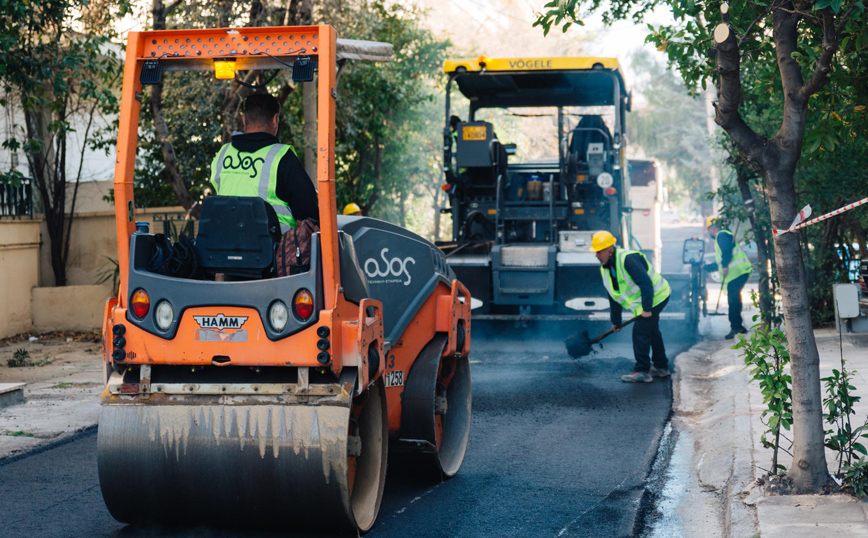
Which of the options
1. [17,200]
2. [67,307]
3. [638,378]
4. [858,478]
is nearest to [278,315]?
[858,478]

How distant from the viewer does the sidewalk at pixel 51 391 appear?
7.05 metres

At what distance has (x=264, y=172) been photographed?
184 inches

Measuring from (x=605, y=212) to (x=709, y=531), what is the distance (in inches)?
284

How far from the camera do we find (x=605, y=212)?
39.0 feet

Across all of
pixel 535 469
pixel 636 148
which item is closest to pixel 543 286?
pixel 535 469

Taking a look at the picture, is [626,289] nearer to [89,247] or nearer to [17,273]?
[17,273]

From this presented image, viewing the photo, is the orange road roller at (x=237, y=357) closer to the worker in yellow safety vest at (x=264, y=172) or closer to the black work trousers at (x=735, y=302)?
the worker in yellow safety vest at (x=264, y=172)

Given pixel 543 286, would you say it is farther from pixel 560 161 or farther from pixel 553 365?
pixel 560 161

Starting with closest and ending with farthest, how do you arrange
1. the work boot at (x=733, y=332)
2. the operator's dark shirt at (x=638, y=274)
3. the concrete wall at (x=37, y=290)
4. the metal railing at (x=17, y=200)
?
the operator's dark shirt at (x=638, y=274)
the work boot at (x=733, y=332)
the concrete wall at (x=37, y=290)
the metal railing at (x=17, y=200)

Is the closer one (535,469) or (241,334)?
(241,334)

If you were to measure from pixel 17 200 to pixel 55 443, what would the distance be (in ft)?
26.7

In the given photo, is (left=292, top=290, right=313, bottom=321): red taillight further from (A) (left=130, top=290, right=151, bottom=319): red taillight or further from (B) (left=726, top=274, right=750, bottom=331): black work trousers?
(B) (left=726, top=274, right=750, bottom=331): black work trousers

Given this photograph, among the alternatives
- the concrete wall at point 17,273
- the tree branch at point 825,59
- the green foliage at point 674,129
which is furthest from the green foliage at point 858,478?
the green foliage at point 674,129

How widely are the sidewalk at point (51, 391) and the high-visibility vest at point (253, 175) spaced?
115 inches
